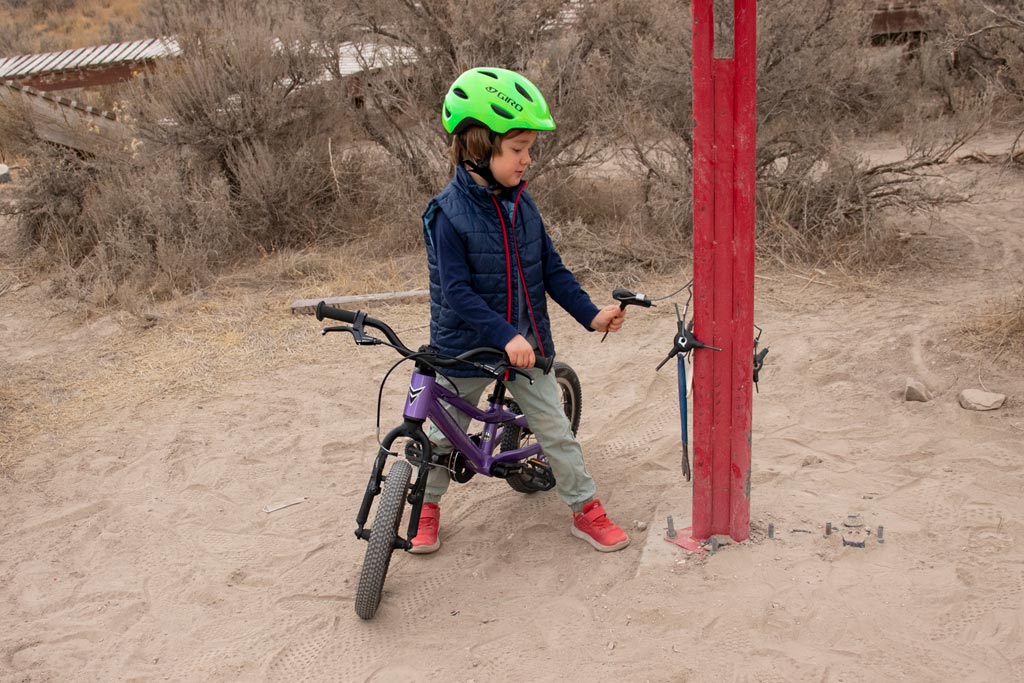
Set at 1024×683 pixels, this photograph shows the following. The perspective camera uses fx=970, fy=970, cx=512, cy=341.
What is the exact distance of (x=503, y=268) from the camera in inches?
129

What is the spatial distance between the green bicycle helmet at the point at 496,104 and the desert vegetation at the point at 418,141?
3.78m

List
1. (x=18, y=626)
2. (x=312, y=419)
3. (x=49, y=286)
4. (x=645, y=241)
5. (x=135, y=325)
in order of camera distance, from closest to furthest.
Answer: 1. (x=18, y=626)
2. (x=312, y=419)
3. (x=135, y=325)
4. (x=645, y=241)
5. (x=49, y=286)

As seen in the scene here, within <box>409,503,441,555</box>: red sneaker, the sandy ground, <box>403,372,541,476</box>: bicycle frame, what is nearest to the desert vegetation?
the sandy ground

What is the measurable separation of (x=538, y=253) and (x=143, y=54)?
9.03m

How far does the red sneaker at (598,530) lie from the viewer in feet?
11.5

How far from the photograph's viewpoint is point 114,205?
310 inches

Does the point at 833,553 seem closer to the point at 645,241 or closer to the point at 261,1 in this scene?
the point at 645,241

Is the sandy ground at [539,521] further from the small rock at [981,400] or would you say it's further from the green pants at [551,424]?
the green pants at [551,424]

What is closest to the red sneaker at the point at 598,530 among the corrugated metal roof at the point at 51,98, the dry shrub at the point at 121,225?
the dry shrub at the point at 121,225

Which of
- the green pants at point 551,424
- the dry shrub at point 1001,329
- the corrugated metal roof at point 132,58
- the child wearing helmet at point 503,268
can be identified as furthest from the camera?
the corrugated metal roof at point 132,58

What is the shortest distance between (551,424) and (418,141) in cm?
518

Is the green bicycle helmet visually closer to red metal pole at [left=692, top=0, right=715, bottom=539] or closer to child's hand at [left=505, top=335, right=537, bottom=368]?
red metal pole at [left=692, top=0, right=715, bottom=539]

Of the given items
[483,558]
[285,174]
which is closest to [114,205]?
[285,174]

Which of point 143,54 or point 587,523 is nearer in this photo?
point 587,523
